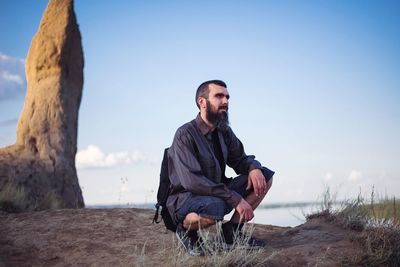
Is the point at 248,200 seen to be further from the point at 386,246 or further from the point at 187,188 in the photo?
the point at 386,246

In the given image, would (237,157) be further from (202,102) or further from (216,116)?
(202,102)

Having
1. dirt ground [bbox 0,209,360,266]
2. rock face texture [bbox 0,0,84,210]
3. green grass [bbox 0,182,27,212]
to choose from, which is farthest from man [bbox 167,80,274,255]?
rock face texture [bbox 0,0,84,210]

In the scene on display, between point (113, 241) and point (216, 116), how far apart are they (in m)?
1.92

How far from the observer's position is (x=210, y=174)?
4297mm

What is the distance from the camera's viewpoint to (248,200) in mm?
4461

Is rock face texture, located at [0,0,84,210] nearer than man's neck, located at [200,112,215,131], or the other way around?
man's neck, located at [200,112,215,131]

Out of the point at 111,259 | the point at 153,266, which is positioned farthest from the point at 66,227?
the point at 153,266

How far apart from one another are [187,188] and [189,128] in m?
0.60

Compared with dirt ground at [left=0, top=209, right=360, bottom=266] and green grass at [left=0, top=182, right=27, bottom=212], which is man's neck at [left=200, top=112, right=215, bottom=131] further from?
green grass at [left=0, top=182, right=27, bottom=212]

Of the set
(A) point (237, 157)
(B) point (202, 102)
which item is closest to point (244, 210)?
(A) point (237, 157)

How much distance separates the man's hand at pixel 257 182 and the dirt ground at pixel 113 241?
1.91 feet

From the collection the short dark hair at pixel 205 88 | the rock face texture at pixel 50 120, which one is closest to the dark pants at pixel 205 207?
the short dark hair at pixel 205 88

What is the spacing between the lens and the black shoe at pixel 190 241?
4.03 metres

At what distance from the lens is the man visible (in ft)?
13.2
